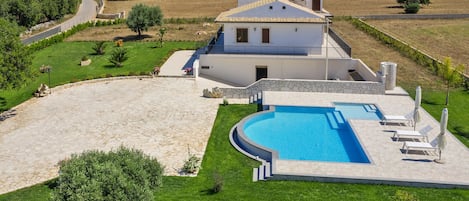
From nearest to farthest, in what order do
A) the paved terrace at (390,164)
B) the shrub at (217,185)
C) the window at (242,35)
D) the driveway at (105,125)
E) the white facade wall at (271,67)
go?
the shrub at (217,185) → the paved terrace at (390,164) → the driveway at (105,125) → the white facade wall at (271,67) → the window at (242,35)

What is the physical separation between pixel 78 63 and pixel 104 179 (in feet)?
98.9

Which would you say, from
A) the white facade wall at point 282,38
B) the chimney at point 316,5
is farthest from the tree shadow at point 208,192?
the chimney at point 316,5

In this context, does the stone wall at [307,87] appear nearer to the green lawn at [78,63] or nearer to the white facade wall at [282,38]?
the white facade wall at [282,38]

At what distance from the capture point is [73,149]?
21594 mm

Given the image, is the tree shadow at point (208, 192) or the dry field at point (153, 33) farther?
the dry field at point (153, 33)

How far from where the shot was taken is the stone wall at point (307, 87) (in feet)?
97.2

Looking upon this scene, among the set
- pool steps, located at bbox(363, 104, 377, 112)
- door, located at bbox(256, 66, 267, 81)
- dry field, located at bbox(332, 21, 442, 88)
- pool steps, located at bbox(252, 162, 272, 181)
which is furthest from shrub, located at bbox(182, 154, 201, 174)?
→ dry field, located at bbox(332, 21, 442, 88)

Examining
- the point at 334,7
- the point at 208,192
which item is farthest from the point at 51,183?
the point at 334,7

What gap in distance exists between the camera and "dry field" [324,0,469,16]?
70.6m

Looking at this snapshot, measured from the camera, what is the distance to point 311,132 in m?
24.2

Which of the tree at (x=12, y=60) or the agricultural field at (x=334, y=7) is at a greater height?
the agricultural field at (x=334, y=7)

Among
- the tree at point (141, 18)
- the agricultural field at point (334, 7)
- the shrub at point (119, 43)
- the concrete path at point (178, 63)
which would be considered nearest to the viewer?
the concrete path at point (178, 63)

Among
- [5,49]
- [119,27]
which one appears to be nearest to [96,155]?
[5,49]

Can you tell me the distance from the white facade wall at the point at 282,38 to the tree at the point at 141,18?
1843cm
